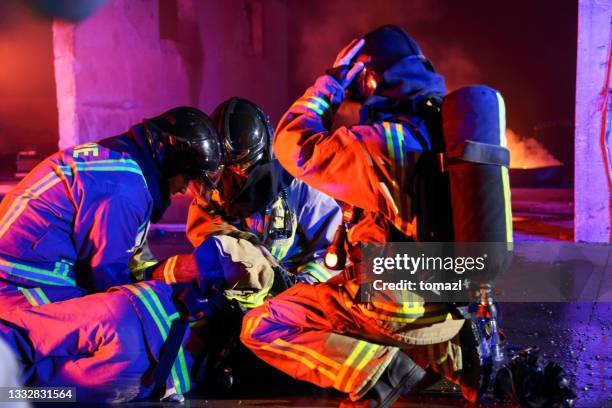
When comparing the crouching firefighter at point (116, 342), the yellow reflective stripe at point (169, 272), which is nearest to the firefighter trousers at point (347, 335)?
the crouching firefighter at point (116, 342)

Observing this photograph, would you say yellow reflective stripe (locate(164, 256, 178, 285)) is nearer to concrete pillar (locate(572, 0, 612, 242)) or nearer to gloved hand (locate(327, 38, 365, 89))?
gloved hand (locate(327, 38, 365, 89))

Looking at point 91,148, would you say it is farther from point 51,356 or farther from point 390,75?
point 390,75

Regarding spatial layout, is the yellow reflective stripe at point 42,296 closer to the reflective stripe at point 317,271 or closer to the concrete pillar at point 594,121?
the reflective stripe at point 317,271

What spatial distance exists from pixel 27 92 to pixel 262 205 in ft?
51.3

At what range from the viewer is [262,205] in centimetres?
437

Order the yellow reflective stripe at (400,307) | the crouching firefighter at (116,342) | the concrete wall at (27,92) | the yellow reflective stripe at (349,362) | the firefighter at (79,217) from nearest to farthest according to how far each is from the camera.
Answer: the yellow reflective stripe at (400,307) → the yellow reflective stripe at (349,362) → the crouching firefighter at (116,342) → the firefighter at (79,217) → the concrete wall at (27,92)

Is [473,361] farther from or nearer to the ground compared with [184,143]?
nearer to the ground

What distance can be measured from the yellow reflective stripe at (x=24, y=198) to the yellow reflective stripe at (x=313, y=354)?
4.62ft

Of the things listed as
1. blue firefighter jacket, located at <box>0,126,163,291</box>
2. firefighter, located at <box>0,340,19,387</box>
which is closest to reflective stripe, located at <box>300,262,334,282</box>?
Answer: blue firefighter jacket, located at <box>0,126,163,291</box>

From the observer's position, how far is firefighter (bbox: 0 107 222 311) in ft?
10.2

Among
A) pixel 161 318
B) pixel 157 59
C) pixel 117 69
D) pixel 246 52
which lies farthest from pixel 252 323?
pixel 246 52

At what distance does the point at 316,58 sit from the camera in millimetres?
12273

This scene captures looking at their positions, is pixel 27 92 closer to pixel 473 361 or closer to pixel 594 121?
pixel 594 121

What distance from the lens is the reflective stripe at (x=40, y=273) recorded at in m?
3.12
